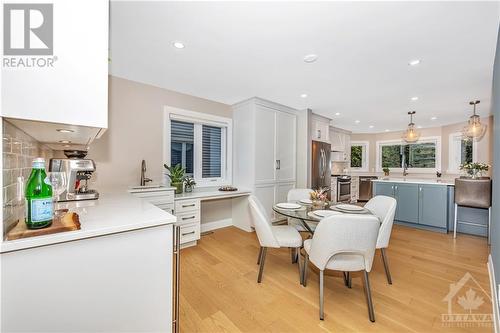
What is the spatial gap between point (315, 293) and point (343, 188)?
A: 469cm

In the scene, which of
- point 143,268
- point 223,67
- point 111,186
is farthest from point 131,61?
point 143,268

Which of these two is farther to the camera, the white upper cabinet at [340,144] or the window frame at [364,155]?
the window frame at [364,155]

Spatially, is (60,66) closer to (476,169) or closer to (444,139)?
(476,169)

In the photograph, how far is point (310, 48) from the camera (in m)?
2.06


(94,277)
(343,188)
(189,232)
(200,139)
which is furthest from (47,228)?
(343,188)

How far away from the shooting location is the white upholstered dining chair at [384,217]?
196cm

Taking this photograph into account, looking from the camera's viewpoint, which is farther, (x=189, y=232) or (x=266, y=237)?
(x=189, y=232)

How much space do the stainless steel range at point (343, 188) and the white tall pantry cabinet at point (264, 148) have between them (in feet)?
7.68

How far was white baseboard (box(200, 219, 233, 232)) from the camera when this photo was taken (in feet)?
12.1

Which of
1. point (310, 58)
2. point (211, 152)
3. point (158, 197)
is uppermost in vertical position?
point (310, 58)

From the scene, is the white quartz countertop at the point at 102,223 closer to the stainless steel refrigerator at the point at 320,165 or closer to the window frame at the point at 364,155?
the stainless steel refrigerator at the point at 320,165

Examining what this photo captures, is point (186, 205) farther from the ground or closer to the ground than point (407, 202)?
farther from the ground

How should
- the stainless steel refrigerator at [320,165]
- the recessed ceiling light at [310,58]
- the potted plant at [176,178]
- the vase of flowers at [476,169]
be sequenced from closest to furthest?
the recessed ceiling light at [310,58] → the potted plant at [176,178] → the vase of flowers at [476,169] → the stainless steel refrigerator at [320,165]

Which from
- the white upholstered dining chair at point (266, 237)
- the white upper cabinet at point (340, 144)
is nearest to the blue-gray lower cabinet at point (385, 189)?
the white upper cabinet at point (340, 144)
